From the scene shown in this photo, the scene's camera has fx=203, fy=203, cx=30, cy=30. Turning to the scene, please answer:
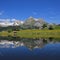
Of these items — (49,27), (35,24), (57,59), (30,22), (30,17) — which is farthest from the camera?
(30,17)

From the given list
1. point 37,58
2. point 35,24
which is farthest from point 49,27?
point 37,58

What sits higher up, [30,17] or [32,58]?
[30,17]

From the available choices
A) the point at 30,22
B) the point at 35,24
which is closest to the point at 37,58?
the point at 35,24

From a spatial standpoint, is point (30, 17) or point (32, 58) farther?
point (30, 17)

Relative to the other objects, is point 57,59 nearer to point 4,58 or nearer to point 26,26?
point 4,58

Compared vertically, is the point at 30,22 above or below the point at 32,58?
above

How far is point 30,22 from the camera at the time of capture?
517ft

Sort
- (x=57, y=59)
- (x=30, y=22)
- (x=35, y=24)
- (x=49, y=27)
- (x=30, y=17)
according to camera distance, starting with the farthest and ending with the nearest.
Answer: (x=30, y=17), (x=30, y=22), (x=35, y=24), (x=49, y=27), (x=57, y=59)

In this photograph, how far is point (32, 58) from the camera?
19844 millimetres

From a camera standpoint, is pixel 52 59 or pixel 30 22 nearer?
pixel 52 59

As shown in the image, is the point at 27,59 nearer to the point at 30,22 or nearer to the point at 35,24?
the point at 35,24

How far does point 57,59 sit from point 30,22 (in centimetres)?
13880

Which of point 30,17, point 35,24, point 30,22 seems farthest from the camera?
point 30,17

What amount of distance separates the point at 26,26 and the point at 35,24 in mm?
8208
